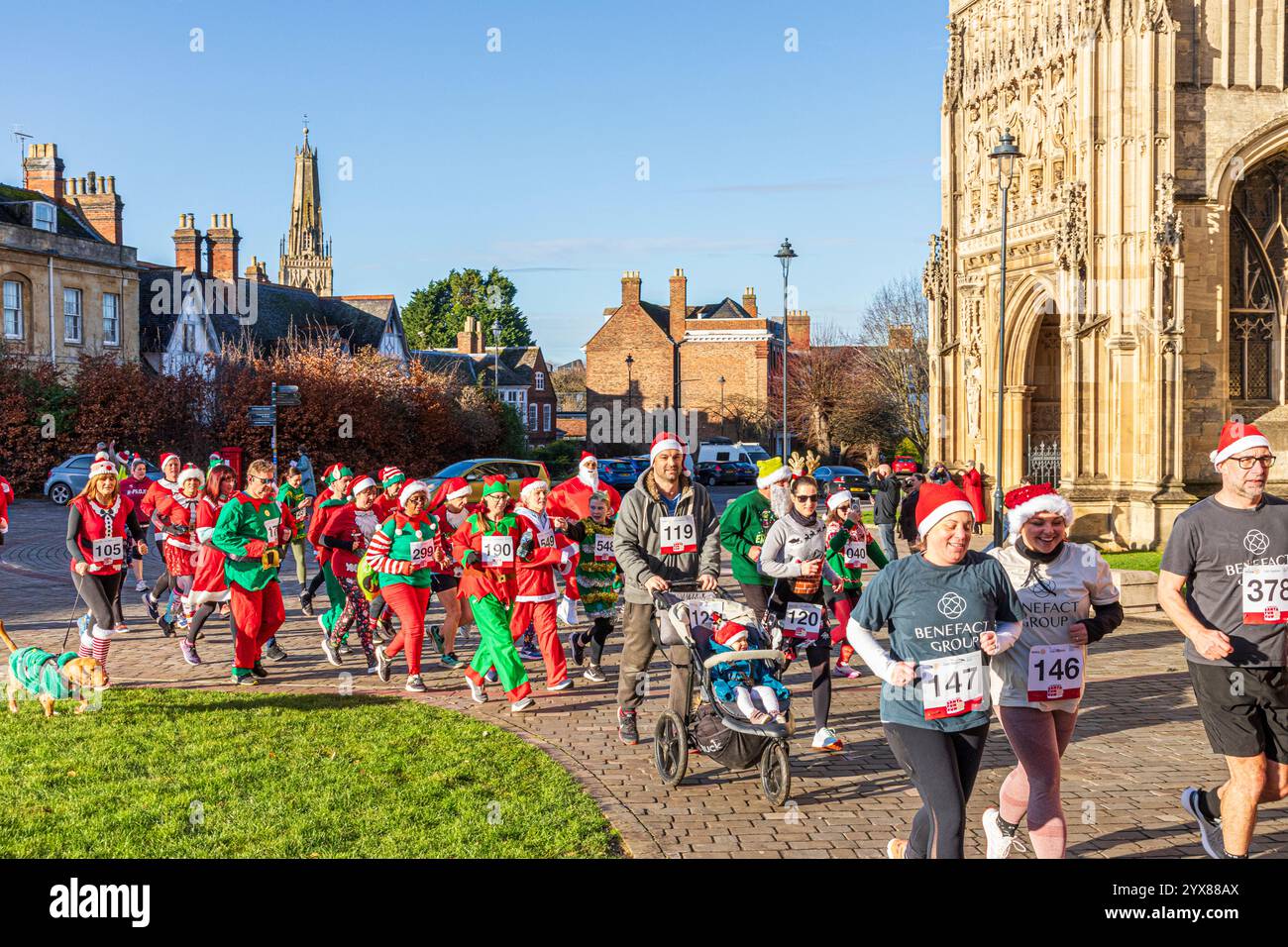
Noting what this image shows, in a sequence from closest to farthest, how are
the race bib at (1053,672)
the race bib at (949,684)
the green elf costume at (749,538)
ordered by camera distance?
the race bib at (949,684) → the race bib at (1053,672) → the green elf costume at (749,538)

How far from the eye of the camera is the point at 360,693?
1058 centimetres

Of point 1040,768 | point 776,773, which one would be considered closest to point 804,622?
point 776,773

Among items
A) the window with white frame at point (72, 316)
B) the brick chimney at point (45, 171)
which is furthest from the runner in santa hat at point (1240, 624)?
the brick chimney at point (45, 171)

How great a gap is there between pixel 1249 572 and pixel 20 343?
4061 cm

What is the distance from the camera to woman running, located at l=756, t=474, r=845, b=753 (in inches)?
345

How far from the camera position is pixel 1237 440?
19.6ft

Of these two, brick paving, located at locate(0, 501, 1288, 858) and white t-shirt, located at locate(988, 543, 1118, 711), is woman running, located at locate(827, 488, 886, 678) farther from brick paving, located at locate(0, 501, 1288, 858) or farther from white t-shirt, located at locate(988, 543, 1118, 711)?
white t-shirt, located at locate(988, 543, 1118, 711)

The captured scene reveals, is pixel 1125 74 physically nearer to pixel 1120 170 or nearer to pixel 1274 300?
pixel 1120 170

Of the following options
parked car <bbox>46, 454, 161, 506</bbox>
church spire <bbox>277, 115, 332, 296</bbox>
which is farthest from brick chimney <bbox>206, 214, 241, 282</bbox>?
church spire <bbox>277, 115, 332, 296</bbox>

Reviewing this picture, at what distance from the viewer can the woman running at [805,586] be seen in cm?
877

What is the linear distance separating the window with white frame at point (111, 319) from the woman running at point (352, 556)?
121 feet

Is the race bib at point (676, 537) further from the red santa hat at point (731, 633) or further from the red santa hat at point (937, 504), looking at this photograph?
the red santa hat at point (937, 504)
